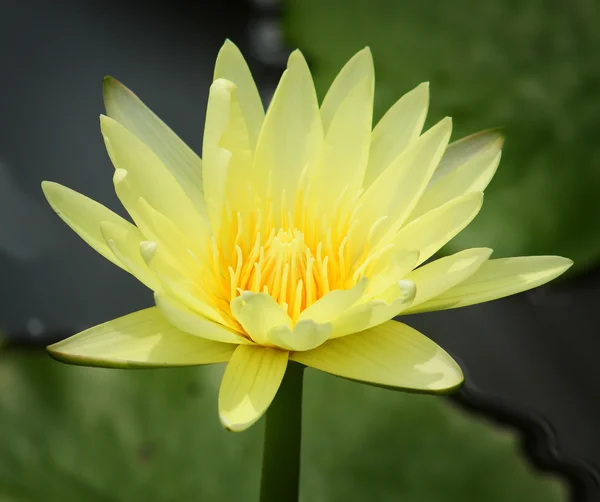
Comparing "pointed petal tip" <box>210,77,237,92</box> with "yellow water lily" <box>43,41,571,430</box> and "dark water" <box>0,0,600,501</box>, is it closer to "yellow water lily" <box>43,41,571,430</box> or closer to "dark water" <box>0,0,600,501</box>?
"yellow water lily" <box>43,41,571,430</box>

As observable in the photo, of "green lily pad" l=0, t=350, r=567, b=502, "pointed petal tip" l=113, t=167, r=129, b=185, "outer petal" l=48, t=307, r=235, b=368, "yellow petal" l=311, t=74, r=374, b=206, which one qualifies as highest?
"yellow petal" l=311, t=74, r=374, b=206

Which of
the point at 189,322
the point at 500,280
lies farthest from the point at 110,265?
the point at 500,280

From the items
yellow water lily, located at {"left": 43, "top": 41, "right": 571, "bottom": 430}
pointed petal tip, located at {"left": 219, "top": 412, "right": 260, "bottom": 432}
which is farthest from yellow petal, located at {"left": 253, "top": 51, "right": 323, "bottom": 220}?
pointed petal tip, located at {"left": 219, "top": 412, "right": 260, "bottom": 432}

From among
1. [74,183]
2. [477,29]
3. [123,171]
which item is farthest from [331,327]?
[477,29]

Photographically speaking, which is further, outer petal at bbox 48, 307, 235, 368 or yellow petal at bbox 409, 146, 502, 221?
yellow petal at bbox 409, 146, 502, 221

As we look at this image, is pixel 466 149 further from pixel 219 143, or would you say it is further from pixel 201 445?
pixel 201 445

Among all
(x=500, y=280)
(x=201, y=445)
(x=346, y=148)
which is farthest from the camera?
(x=201, y=445)
